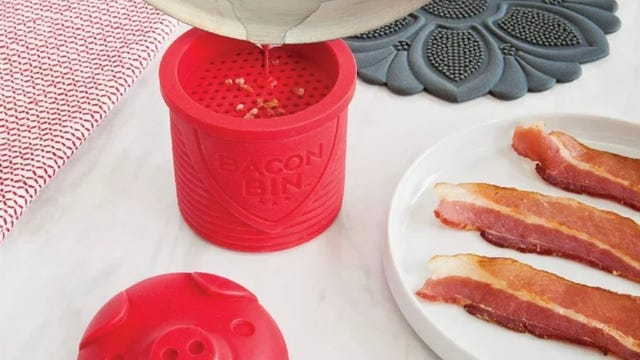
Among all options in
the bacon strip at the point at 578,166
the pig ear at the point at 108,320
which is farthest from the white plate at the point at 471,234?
the pig ear at the point at 108,320

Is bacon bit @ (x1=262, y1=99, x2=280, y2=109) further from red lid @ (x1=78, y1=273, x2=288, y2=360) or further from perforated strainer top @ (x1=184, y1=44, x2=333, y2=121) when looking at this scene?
red lid @ (x1=78, y1=273, x2=288, y2=360)

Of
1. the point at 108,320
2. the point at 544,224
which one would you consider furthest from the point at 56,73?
the point at 544,224

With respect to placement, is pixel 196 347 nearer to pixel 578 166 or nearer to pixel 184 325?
pixel 184 325

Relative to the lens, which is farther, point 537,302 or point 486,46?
point 486,46

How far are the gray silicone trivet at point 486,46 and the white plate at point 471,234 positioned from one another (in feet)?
0.33

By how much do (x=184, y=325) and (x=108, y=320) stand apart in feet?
0.19

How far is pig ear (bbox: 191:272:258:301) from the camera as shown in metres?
0.71

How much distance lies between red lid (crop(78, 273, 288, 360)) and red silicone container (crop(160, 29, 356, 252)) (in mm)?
110

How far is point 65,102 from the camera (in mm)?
962

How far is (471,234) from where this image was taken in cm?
86

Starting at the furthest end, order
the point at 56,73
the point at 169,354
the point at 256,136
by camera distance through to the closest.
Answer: the point at 56,73 < the point at 256,136 < the point at 169,354

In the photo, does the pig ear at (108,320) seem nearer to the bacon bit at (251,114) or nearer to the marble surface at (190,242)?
the marble surface at (190,242)

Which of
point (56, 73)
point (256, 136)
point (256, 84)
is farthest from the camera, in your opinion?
point (56, 73)

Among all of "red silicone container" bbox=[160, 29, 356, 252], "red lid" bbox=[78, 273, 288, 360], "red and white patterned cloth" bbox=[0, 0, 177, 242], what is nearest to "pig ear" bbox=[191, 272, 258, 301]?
"red lid" bbox=[78, 273, 288, 360]
